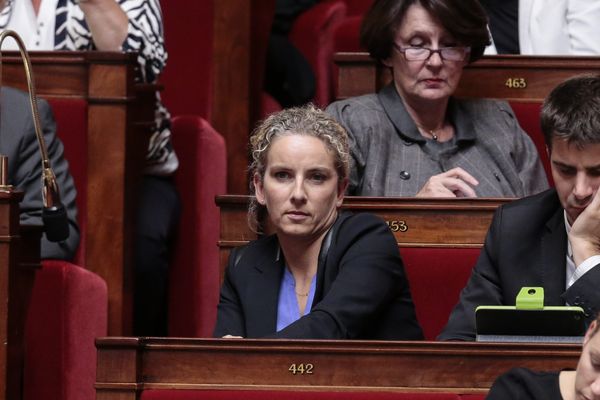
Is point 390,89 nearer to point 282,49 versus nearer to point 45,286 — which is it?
point 45,286

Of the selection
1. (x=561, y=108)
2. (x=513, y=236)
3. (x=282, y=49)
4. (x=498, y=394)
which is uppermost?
(x=282, y=49)

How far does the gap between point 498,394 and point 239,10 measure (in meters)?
1.09

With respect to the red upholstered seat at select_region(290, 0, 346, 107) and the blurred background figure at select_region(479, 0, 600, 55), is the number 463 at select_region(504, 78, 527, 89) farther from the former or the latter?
the red upholstered seat at select_region(290, 0, 346, 107)

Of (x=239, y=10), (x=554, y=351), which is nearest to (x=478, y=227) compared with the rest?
(x=554, y=351)

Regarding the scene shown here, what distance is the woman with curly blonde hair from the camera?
1.38 meters

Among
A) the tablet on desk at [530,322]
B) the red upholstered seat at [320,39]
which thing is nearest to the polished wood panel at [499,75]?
the red upholstered seat at [320,39]

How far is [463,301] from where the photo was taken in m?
1.37

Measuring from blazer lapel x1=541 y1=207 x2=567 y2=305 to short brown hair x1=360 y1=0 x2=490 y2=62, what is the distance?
1.24 feet

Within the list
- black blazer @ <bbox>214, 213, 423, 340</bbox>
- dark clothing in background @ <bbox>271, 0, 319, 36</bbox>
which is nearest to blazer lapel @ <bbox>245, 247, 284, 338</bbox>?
black blazer @ <bbox>214, 213, 423, 340</bbox>

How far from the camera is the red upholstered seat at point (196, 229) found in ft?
6.29

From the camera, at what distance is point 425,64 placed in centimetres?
170

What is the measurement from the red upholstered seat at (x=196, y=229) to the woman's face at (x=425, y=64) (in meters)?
0.36

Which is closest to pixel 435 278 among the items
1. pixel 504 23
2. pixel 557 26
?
pixel 557 26

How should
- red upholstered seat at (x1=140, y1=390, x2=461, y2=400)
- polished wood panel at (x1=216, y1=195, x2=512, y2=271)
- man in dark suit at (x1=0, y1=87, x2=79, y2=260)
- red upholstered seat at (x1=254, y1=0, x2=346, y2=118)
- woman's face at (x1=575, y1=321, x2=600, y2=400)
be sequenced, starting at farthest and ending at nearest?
red upholstered seat at (x1=254, y1=0, x2=346, y2=118)
man in dark suit at (x1=0, y1=87, x2=79, y2=260)
polished wood panel at (x1=216, y1=195, x2=512, y2=271)
red upholstered seat at (x1=140, y1=390, x2=461, y2=400)
woman's face at (x1=575, y1=321, x2=600, y2=400)
